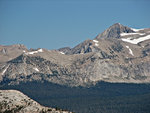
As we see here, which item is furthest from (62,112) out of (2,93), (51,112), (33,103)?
(2,93)

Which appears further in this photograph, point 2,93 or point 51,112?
point 2,93

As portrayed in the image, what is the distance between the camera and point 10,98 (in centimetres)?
15725

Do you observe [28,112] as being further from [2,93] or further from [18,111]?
[2,93]

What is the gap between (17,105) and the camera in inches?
5994

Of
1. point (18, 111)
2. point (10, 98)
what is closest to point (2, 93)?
point (10, 98)

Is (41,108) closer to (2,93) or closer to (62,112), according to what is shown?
(62,112)

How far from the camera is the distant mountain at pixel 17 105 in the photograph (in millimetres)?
147250

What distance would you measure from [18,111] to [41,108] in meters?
7.27

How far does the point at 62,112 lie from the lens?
477 ft

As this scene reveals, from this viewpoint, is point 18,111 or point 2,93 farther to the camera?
point 2,93

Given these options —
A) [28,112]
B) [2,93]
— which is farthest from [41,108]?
[2,93]

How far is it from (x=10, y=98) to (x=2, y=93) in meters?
5.75

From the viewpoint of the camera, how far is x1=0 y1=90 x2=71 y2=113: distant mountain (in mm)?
147250

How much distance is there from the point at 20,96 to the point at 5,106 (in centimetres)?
836
